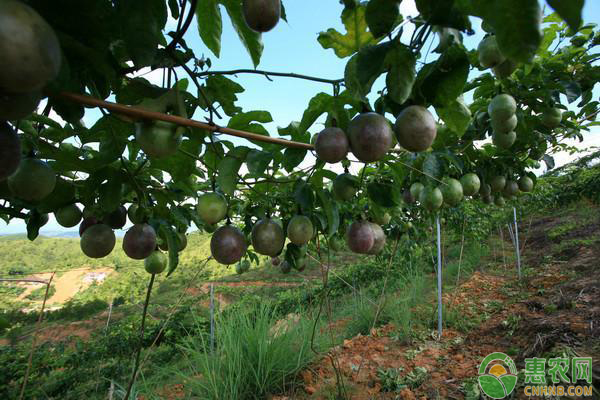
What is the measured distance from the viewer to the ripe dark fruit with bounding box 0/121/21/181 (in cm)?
51

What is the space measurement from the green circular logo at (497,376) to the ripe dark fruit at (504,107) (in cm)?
222

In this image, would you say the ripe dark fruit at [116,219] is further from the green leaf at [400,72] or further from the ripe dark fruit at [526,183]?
the ripe dark fruit at [526,183]

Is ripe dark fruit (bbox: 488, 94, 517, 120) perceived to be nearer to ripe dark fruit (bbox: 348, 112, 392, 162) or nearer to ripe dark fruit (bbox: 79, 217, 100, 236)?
ripe dark fruit (bbox: 348, 112, 392, 162)

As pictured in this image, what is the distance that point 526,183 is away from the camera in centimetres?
223

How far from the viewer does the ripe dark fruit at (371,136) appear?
2.65 feet

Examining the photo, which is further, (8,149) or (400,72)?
(400,72)

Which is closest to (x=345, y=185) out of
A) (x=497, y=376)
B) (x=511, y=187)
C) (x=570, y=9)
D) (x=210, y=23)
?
(x=210, y=23)

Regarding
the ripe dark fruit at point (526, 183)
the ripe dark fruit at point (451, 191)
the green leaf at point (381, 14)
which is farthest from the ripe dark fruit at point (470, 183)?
the green leaf at point (381, 14)

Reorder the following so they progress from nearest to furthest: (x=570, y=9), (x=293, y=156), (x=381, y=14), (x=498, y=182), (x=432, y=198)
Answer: (x=570, y=9) → (x=381, y=14) → (x=293, y=156) → (x=432, y=198) → (x=498, y=182)

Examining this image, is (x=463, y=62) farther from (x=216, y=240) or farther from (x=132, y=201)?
(x=132, y=201)

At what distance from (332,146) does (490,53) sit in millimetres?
426

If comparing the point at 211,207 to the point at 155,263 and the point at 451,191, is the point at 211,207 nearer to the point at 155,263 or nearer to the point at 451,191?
the point at 155,263

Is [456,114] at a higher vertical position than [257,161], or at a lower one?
higher

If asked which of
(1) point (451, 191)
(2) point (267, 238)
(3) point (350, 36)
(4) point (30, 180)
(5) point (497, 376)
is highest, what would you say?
(3) point (350, 36)
